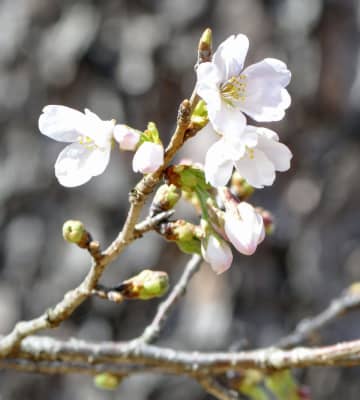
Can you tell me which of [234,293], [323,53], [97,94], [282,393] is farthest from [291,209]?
[282,393]

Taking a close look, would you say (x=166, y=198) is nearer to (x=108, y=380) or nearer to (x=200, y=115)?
(x=200, y=115)

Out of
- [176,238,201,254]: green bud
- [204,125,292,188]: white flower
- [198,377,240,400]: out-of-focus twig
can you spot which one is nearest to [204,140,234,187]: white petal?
[204,125,292,188]: white flower

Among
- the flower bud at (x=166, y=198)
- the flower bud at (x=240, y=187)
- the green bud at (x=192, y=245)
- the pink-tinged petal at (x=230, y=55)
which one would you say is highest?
the pink-tinged petal at (x=230, y=55)

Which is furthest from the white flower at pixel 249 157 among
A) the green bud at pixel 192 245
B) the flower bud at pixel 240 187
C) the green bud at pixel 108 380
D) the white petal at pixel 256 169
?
the green bud at pixel 108 380

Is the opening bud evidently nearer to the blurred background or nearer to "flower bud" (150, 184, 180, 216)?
"flower bud" (150, 184, 180, 216)

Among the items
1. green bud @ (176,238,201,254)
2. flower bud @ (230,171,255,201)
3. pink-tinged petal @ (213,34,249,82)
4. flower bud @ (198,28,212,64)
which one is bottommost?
flower bud @ (230,171,255,201)

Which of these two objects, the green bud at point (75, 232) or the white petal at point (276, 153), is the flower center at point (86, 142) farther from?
the white petal at point (276, 153)
